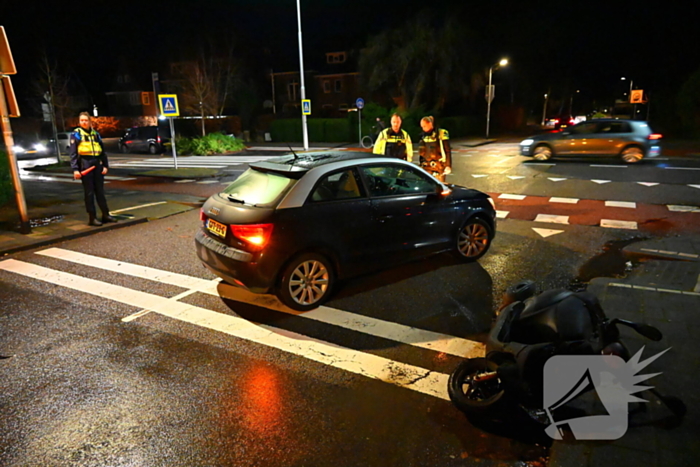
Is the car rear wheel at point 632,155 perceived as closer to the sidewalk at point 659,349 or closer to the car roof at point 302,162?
the sidewalk at point 659,349

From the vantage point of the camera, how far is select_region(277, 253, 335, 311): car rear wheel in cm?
545

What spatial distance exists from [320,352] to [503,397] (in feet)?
6.20

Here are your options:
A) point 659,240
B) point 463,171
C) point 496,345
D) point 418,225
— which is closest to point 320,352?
point 496,345

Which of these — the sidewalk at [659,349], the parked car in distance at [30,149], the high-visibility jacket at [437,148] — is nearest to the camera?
the sidewalk at [659,349]

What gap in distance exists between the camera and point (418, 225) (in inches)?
251

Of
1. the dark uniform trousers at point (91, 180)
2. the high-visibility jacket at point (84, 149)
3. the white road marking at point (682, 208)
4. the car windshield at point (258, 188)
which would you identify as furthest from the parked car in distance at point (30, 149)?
the white road marking at point (682, 208)

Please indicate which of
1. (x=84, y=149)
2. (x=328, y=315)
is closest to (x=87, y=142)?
(x=84, y=149)

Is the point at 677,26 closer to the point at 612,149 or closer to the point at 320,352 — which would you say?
the point at 612,149

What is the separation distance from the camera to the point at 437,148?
28.9ft

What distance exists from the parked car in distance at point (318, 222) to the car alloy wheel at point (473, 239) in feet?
1.40

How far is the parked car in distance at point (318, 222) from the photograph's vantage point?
17.3ft

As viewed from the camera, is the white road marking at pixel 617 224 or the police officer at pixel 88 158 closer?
the police officer at pixel 88 158

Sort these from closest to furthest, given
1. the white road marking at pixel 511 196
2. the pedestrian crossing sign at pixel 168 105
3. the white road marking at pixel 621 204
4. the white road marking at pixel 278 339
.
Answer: the white road marking at pixel 278 339
the white road marking at pixel 621 204
the white road marking at pixel 511 196
the pedestrian crossing sign at pixel 168 105

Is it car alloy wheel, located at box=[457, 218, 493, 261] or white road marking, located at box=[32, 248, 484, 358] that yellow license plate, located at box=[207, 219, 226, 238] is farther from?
car alloy wheel, located at box=[457, 218, 493, 261]
